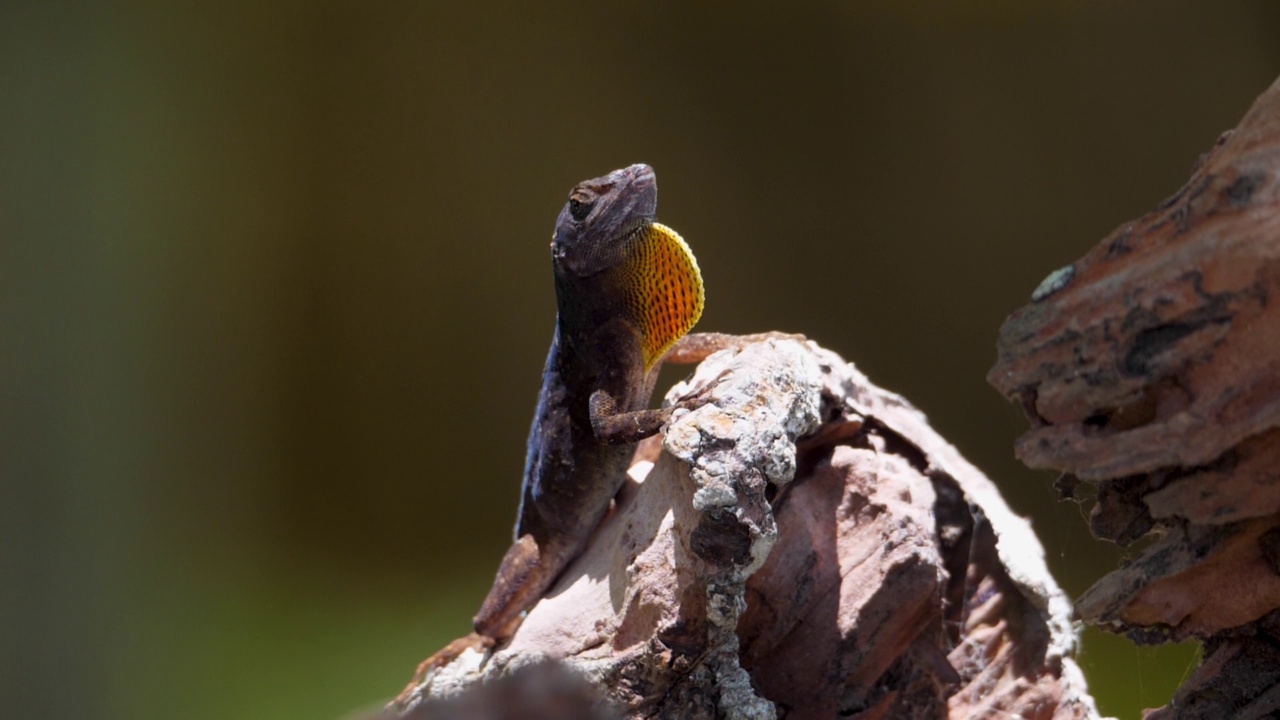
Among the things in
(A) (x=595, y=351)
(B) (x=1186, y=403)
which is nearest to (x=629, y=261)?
(A) (x=595, y=351)

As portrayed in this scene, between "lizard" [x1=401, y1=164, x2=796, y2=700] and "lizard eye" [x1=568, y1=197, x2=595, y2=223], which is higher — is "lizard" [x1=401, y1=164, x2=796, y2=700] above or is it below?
below

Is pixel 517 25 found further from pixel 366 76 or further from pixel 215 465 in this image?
pixel 215 465

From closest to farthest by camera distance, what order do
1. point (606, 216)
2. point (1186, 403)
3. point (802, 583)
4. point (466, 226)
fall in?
point (1186, 403), point (802, 583), point (606, 216), point (466, 226)

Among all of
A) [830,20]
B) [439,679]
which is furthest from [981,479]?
[830,20]

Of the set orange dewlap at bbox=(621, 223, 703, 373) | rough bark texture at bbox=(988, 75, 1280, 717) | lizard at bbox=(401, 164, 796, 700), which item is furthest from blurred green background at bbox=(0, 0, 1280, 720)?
rough bark texture at bbox=(988, 75, 1280, 717)

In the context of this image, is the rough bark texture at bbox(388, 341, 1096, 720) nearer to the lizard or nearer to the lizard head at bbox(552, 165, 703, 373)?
the lizard

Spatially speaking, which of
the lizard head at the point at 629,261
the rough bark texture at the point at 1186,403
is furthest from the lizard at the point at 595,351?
the rough bark texture at the point at 1186,403

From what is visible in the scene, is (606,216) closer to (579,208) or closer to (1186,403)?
(579,208)
